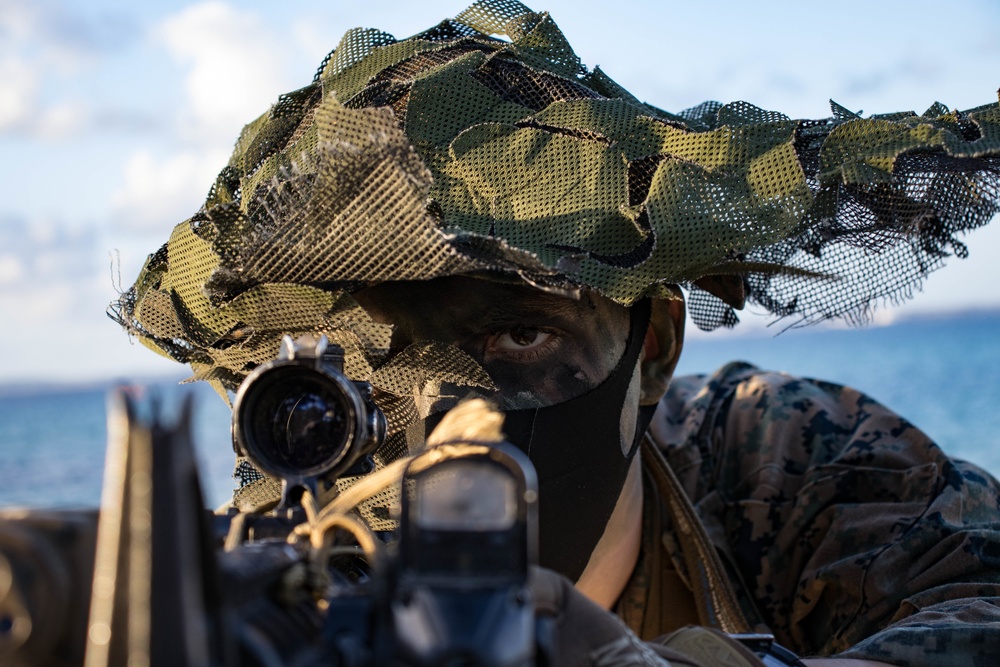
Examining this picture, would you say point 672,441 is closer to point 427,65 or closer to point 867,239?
point 867,239

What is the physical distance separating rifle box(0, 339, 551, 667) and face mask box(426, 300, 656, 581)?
99 cm

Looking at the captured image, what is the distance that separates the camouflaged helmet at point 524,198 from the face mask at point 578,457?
0.83 ft

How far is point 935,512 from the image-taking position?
258cm

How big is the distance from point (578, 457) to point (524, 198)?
528mm

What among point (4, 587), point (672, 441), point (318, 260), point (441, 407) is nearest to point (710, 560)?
point (672, 441)

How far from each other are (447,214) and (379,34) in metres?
0.67

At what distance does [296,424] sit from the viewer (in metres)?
1.56

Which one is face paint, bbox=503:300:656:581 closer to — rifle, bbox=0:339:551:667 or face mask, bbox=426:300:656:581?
face mask, bbox=426:300:656:581

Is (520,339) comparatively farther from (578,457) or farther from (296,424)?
(296,424)

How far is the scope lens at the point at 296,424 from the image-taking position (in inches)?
60.5

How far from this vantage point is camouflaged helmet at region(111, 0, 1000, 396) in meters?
2.07

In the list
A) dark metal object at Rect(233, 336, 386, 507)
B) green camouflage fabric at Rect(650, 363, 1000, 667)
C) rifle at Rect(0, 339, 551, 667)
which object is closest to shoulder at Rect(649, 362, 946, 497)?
green camouflage fabric at Rect(650, 363, 1000, 667)

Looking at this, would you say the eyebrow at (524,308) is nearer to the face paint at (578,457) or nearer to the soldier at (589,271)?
the soldier at (589,271)

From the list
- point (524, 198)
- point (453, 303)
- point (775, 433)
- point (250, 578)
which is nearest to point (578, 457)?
point (453, 303)
